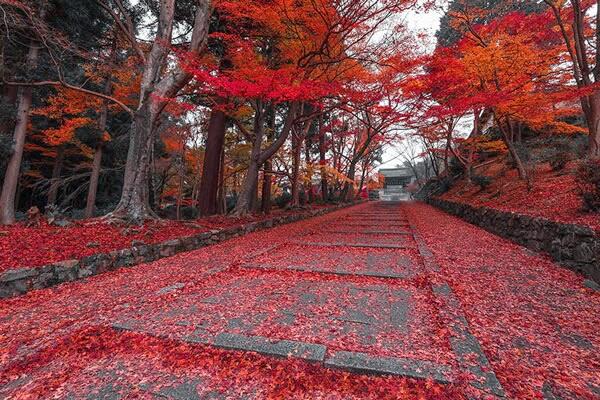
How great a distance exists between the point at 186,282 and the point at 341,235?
4587 mm

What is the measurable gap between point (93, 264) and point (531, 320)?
563 centimetres

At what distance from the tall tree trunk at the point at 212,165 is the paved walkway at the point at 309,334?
532 cm

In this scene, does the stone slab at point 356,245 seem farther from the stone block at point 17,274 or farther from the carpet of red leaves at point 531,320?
the stone block at point 17,274

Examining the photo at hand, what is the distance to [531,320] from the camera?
255 cm

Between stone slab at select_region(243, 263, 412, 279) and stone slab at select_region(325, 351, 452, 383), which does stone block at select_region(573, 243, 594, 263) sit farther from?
stone slab at select_region(325, 351, 452, 383)

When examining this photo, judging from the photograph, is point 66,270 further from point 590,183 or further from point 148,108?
point 590,183

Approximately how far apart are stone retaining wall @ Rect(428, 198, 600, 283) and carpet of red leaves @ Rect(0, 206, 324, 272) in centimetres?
695

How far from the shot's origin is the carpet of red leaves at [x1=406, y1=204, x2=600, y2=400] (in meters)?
1.78

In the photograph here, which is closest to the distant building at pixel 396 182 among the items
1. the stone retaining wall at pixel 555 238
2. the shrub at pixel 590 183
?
the stone retaining wall at pixel 555 238

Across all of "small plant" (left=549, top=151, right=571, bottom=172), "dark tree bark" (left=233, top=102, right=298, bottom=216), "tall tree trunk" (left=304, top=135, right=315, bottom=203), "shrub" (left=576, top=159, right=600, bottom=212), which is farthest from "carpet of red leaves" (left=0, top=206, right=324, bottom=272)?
"small plant" (left=549, top=151, right=571, bottom=172)

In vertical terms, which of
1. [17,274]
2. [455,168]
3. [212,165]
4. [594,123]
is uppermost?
[594,123]

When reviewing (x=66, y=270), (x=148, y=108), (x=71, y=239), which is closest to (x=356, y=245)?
(x=66, y=270)

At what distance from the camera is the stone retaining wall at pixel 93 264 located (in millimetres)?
3324

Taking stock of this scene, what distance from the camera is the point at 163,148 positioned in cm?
1545
